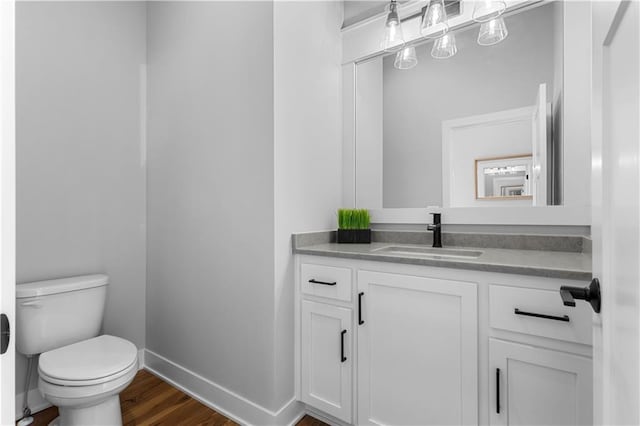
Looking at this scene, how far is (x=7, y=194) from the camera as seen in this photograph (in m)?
0.45

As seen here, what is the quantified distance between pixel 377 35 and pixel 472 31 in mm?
550

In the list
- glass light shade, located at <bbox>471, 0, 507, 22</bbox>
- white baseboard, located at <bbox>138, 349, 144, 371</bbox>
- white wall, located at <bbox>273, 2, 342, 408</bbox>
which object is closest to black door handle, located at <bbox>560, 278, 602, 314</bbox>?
white wall, located at <bbox>273, 2, 342, 408</bbox>

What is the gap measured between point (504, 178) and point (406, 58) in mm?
914

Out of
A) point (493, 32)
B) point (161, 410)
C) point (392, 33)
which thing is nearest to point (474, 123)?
point (493, 32)

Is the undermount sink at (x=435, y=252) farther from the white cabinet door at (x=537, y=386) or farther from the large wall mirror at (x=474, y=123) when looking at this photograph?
the white cabinet door at (x=537, y=386)

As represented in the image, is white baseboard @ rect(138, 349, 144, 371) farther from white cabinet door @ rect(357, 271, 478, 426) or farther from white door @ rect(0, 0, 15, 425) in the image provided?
white door @ rect(0, 0, 15, 425)

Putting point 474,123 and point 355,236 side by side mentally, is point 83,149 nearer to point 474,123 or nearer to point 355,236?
point 355,236

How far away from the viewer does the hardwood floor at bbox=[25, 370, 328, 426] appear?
1573mm

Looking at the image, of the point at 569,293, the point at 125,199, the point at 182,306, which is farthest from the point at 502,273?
the point at 125,199

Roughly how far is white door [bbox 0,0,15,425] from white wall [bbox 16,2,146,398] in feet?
5.16

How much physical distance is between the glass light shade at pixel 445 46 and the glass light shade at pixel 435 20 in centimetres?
3

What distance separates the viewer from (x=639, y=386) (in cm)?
39

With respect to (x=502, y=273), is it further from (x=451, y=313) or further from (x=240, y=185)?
(x=240, y=185)

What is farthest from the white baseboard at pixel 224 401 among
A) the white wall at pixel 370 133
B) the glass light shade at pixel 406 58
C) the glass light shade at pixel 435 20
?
the glass light shade at pixel 435 20
